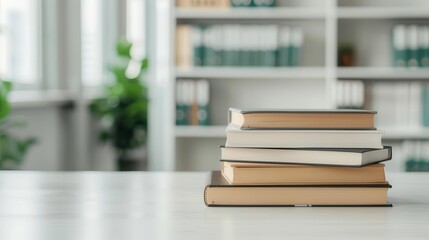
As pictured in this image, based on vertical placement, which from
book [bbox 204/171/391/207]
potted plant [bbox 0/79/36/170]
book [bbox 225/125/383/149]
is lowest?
potted plant [bbox 0/79/36/170]

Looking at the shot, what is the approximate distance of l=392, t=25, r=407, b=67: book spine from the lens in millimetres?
4465

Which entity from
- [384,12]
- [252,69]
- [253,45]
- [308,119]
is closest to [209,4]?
[253,45]

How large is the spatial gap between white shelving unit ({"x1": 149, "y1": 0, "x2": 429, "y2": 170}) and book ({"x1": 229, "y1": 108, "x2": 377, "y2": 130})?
3.45 metres

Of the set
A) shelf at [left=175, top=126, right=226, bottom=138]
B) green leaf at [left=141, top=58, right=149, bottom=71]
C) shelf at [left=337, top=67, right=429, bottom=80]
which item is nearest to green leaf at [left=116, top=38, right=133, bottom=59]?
green leaf at [left=141, top=58, right=149, bottom=71]

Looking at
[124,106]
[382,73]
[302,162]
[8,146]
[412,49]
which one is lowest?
[8,146]

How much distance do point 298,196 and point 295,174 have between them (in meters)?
0.03

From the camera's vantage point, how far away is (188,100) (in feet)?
15.0

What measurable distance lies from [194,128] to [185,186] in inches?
128

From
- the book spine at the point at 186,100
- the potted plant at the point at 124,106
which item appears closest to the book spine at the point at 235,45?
the book spine at the point at 186,100

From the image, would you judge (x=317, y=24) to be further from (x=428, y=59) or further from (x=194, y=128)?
(x=194, y=128)

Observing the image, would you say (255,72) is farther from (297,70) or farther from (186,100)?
(186,100)

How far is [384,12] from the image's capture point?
4.45 m

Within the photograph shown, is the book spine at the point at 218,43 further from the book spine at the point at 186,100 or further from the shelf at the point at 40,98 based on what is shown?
the shelf at the point at 40,98

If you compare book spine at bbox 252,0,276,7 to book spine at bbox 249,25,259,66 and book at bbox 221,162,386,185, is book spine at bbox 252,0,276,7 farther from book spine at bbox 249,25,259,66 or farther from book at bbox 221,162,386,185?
book at bbox 221,162,386,185
